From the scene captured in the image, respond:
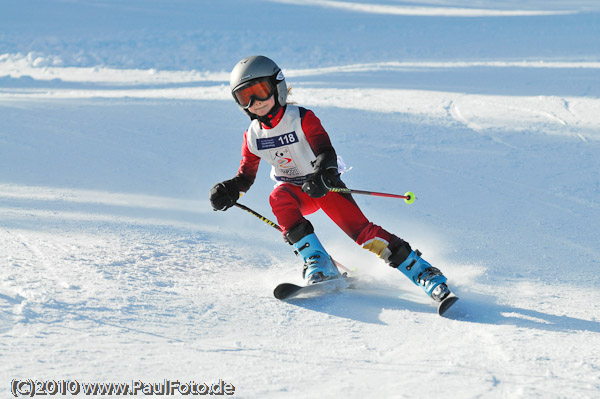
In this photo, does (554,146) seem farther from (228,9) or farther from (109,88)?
(228,9)

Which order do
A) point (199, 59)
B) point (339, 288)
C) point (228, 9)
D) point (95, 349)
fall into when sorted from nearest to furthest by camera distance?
1. point (95, 349)
2. point (339, 288)
3. point (199, 59)
4. point (228, 9)

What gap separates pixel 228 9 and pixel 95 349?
21.5 meters

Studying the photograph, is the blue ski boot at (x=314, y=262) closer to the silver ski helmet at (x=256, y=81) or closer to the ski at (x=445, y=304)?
the ski at (x=445, y=304)

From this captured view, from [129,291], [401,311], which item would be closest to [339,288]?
[401,311]

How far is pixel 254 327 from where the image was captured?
124 inches

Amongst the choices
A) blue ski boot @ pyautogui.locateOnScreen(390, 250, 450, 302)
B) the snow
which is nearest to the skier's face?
the snow

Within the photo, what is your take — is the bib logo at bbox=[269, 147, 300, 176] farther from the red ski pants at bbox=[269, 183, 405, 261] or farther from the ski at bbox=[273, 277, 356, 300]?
the ski at bbox=[273, 277, 356, 300]

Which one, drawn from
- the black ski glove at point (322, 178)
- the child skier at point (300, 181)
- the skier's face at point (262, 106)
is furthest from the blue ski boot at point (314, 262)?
the skier's face at point (262, 106)

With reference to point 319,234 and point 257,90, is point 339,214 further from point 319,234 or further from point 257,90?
point 319,234

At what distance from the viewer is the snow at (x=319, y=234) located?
2.66m

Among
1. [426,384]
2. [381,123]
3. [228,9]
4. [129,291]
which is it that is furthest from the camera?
[228,9]

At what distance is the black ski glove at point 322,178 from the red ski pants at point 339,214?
0.26 meters

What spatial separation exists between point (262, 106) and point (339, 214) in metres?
0.82

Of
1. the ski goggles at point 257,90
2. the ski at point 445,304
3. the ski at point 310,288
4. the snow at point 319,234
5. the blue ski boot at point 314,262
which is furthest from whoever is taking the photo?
the ski goggles at point 257,90
